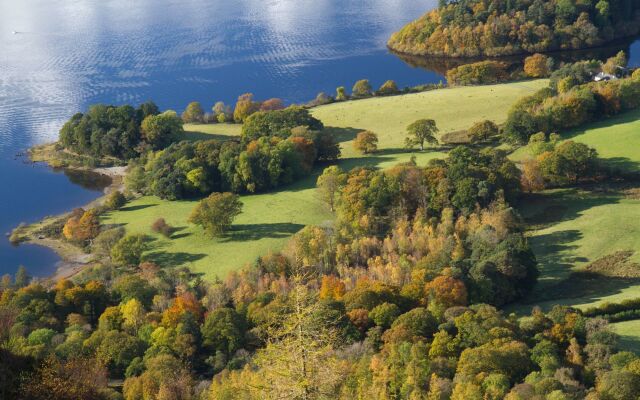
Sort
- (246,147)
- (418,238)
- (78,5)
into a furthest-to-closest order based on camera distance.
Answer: (78,5) < (246,147) < (418,238)

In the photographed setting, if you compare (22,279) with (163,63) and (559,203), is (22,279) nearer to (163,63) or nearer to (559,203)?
(559,203)

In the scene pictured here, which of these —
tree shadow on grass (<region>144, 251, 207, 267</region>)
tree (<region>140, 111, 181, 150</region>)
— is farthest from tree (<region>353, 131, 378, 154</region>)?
tree shadow on grass (<region>144, 251, 207, 267</region>)

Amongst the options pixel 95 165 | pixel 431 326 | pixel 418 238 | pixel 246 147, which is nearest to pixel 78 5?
pixel 95 165

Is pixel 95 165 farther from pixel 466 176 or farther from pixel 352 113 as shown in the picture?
pixel 466 176

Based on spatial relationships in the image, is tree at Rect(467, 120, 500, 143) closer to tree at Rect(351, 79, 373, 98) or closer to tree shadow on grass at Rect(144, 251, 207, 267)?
tree at Rect(351, 79, 373, 98)

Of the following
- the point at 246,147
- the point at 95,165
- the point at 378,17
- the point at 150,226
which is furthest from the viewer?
the point at 378,17

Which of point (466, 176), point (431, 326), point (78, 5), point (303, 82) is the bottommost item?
point (431, 326)

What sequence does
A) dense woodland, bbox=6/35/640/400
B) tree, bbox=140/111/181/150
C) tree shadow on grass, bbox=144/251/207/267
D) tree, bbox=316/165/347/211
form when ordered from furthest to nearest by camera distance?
1. tree, bbox=140/111/181/150
2. tree, bbox=316/165/347/211
3. tree shadow on grass, bbox=144/251/207/267
4. dense woodland, bbox=6/35/640/400

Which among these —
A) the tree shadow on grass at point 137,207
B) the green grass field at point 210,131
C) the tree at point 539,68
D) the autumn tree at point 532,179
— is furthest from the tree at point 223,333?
the tree at point 539,68
